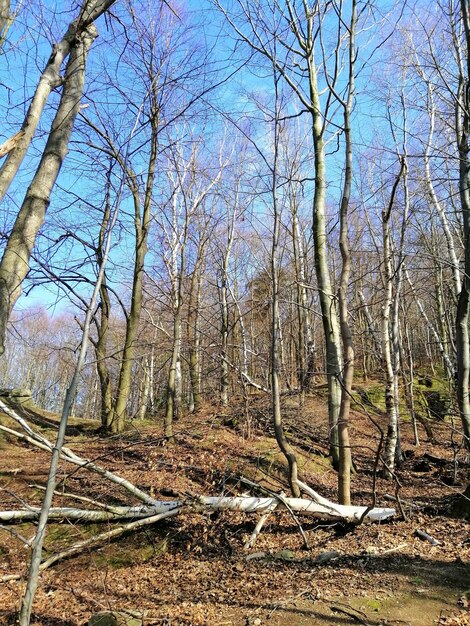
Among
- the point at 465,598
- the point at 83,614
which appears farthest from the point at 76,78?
the point at 465,598

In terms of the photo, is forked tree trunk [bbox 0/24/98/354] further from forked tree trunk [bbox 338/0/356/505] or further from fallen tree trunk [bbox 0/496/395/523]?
forked tree trunk [bbox 338/0/356/505]

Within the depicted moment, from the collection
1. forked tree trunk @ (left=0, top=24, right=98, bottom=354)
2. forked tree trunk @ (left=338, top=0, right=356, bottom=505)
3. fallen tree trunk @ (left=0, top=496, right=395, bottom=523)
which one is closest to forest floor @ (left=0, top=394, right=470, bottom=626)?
fallen tree trunk @ (left=0, top=496, right=395, bottom=523)

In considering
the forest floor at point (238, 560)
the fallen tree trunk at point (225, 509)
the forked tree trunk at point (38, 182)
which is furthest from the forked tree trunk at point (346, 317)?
the forked tree trunk at point (38, 182)

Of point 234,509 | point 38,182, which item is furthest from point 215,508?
point 38,182

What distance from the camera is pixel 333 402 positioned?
6398 millimetres

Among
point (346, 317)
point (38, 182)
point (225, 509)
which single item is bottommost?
point (225, 509)

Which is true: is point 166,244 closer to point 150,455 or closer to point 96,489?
point 150,455

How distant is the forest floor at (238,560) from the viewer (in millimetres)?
3150

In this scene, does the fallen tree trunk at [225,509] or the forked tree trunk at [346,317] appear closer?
the forked tree trunk at [346,317]

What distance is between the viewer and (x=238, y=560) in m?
4.28

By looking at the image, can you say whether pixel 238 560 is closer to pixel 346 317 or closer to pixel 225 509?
pixel 225 509

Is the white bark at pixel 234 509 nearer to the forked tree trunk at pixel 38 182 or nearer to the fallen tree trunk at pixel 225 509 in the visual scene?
the fallen tree trunk at pixel 225 509

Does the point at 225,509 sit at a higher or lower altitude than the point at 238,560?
higher

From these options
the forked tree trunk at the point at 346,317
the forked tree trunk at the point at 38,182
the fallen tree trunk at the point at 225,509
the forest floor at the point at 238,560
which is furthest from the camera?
the fallen tree trunk at the point at 225,509
